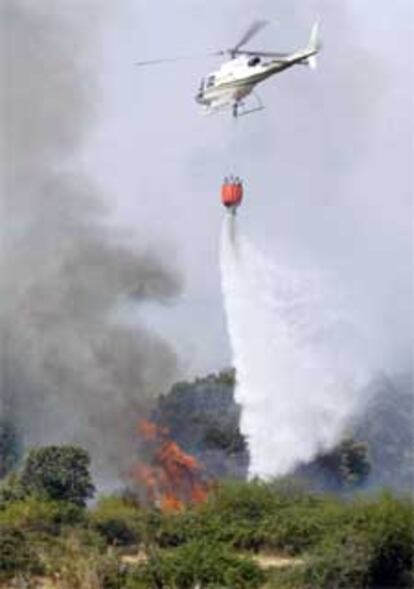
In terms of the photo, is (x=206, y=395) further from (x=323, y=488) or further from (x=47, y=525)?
(x=47, y=525)

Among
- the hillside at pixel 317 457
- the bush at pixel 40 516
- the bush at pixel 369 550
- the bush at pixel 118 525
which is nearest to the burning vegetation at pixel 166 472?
the hillside at pixel 317 457

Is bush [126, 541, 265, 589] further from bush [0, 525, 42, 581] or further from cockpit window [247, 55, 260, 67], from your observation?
cockpit window [247, 55, 260, 67]

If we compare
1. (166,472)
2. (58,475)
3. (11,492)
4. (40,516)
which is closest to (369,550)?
(40,516)

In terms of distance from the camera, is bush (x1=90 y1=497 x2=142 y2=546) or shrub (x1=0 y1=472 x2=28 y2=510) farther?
shrub (x1=0 y1=472 x2=28 y2=510)

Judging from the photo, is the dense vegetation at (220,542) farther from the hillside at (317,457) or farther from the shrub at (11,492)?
the hillside at (317,457)

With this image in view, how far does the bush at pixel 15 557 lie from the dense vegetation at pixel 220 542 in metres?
0.03

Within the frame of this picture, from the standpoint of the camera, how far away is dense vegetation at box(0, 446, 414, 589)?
85.7 ft

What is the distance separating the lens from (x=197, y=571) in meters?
26.0

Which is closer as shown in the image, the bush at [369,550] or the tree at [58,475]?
the bush at [369,550]

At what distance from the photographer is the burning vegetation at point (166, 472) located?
45688 millimetres

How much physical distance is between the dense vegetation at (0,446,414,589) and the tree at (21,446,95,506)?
2083mm

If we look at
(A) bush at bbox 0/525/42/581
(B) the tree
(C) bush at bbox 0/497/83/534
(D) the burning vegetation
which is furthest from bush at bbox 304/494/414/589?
(D) the burning vegetation

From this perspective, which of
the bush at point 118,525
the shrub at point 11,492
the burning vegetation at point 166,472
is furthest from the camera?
the burning vegetation at point 166,472

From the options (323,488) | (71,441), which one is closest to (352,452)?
(323,488)
